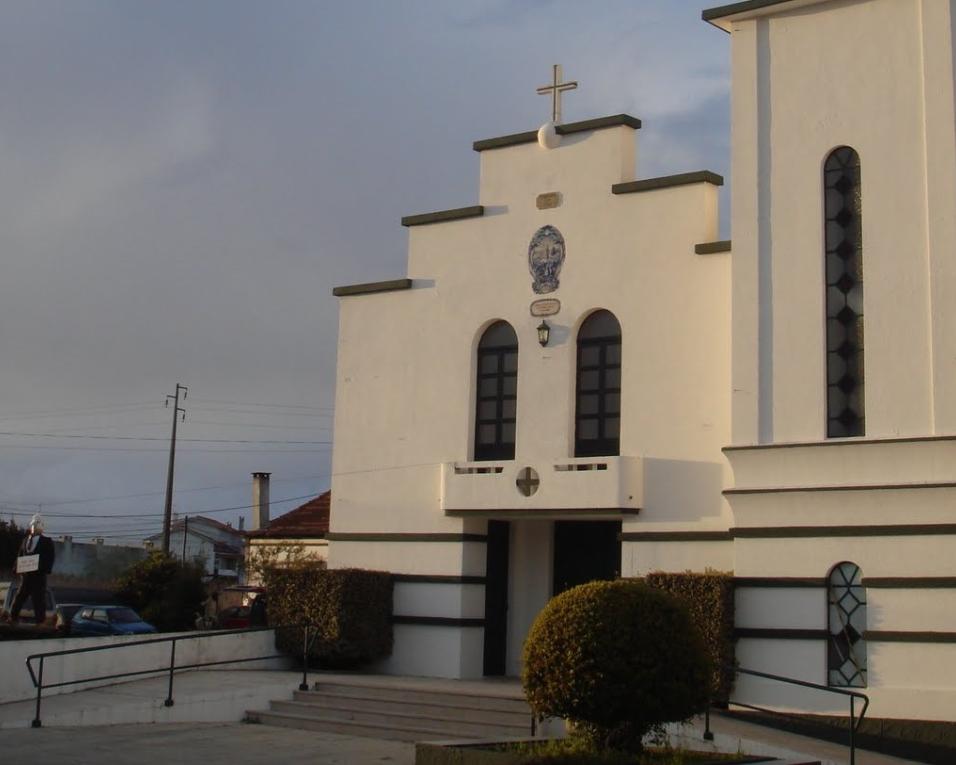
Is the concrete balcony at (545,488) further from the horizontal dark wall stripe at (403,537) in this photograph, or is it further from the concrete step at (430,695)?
the concrete step at (430,695)

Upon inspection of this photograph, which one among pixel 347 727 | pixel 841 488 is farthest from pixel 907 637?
pixel 347 727

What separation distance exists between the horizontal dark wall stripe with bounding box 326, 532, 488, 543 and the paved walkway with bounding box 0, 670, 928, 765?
2238 millimetres

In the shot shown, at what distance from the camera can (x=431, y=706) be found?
18375 mm

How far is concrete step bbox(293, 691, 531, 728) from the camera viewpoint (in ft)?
57.6

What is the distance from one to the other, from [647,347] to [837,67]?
4486 millimetres

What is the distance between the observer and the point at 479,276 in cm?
2197

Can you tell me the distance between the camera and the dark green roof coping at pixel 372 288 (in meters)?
22.8

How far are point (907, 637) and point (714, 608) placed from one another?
228cm

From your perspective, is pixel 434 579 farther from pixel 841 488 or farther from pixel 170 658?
Result: pixel 841 488

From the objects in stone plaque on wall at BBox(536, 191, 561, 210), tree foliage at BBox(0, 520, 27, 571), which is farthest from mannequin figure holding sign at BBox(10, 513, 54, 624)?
tree foliage at BBox(0, 520, 27, 571)

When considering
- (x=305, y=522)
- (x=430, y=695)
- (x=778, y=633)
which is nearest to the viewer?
(x=778, y=633)

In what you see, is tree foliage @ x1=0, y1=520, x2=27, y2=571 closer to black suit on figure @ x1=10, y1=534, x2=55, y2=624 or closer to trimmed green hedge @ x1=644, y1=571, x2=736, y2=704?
black suit on figure @ x1=10, y1=534, x2=55, y2=624

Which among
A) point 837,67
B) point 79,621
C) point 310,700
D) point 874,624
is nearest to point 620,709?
point 874,624

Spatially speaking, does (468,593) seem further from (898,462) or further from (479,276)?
(898,462)
